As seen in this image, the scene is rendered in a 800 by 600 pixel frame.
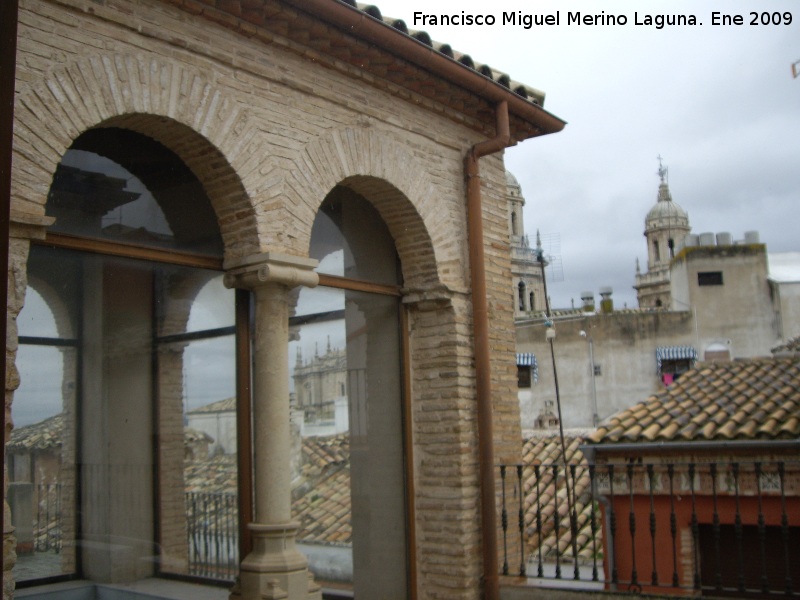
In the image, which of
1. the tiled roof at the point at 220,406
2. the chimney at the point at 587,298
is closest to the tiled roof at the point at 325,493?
the tiled roof at the point at 220,406

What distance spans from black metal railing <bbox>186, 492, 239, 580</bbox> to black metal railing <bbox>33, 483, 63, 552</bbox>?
88 cm

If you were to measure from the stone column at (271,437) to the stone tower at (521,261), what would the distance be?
5155cm

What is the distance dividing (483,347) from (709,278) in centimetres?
2453

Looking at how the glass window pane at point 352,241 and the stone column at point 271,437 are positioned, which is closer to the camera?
the stone column at point 271,437

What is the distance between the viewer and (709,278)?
29.8m

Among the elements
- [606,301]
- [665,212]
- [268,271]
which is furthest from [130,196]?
[665,212]

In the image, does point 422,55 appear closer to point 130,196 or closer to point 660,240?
point 130,196

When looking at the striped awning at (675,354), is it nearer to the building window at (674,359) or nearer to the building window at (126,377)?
the building window at (674,359)

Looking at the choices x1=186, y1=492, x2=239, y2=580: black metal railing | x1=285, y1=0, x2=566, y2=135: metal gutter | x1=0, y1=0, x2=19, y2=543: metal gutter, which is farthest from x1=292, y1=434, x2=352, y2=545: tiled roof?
x1=0, y1=0, x2=19, y2=543: metal gutter

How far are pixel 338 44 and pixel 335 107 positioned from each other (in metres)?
0.44

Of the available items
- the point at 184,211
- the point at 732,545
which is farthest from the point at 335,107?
the point at 732,545

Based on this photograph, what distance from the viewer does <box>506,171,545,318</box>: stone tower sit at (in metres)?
57.6

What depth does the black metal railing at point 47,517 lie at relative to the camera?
5.34 m

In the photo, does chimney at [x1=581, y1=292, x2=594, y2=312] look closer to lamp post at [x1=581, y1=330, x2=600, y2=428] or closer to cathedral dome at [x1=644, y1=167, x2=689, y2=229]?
lamp post at [x1=581, y1=330, x2=600, y2=428]
